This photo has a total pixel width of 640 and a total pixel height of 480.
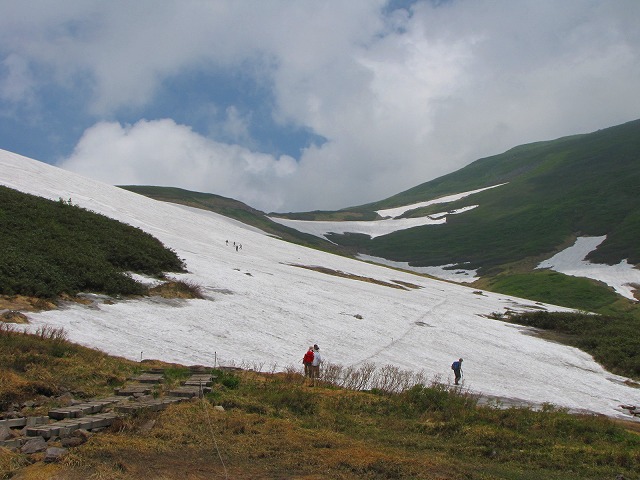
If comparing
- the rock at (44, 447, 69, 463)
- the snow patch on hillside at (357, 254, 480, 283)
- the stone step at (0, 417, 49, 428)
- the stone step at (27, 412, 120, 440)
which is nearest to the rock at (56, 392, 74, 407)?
the stone step at (27, 412, 120, 440)

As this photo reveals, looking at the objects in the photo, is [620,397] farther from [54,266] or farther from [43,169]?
[43,169]

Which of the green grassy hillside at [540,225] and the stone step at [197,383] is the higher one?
the green grassy hillside at [540,225]

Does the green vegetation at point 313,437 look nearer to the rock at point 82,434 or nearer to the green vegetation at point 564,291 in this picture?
the rock at point 82,434

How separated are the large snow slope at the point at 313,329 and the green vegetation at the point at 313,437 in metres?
4.92

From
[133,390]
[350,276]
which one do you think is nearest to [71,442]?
[133,390]

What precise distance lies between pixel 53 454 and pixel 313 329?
2141 cm

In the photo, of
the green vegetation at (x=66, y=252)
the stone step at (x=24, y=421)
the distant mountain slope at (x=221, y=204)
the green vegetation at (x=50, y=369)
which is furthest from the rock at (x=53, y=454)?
the distant mountain slope at (x=221, y=204)

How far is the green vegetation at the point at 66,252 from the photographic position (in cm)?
2362

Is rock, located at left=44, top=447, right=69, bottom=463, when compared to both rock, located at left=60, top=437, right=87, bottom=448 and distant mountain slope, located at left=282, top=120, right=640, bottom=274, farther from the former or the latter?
distant mountain slope, located at left=282, top=120, right=640, bottom=274

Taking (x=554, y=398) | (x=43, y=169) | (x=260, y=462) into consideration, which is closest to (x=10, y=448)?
(x=260, y=462)

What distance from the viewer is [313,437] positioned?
40.3 ft

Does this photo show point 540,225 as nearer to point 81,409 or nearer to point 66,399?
point 66,399

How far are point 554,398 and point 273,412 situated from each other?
668 inches

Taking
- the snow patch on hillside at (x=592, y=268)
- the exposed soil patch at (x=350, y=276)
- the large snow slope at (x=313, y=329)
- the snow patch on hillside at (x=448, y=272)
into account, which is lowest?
the large snow slope at (x=313, y=329)
